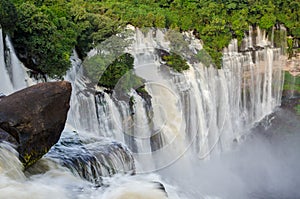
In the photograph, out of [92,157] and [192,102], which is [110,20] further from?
[92,157]

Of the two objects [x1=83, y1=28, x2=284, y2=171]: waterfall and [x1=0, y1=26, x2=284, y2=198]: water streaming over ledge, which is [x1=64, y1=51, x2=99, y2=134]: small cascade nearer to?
[x1=0, y1=26, x2=284, y2=198]: water streaming over ledge

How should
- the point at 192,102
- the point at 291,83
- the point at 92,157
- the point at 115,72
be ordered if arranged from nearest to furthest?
the point at 92,157 → the point at 115,72 → the point at 192,102 → the point at 291,83

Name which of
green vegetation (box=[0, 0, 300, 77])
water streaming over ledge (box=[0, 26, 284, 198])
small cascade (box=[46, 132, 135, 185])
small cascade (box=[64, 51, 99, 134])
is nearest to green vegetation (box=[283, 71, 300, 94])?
water streaming over ledge (box=[0, 26, 284, 198])

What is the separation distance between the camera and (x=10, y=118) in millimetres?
5605

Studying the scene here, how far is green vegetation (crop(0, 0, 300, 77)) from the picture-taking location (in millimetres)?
10898

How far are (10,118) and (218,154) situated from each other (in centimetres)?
1380

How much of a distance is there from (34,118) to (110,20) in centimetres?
1050

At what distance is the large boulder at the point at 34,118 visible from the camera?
561cm

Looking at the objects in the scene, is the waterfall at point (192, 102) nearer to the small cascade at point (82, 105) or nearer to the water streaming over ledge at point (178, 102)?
the water streaming over ledge at point (178, 102)

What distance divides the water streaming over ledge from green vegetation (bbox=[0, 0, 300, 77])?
1.94 ft

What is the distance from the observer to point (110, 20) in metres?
15.7

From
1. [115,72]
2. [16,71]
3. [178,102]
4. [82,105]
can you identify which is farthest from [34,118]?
[178,102]

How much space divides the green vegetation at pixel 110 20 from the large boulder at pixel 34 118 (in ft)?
16.3

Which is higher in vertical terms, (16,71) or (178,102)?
(16,71)
